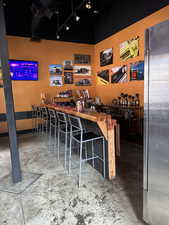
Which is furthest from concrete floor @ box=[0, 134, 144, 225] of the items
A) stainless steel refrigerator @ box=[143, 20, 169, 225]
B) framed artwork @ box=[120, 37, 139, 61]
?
framed artwork @ box=[120, 37, 139, 61]

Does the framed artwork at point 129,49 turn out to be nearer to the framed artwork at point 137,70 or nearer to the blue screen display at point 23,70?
the framed artwork at point 137,70

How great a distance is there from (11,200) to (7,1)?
5321 millimetres

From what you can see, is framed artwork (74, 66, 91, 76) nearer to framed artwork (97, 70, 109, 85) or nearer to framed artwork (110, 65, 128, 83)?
framed artwork (97, 70, 109, 85)

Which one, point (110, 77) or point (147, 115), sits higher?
point (110, 77)

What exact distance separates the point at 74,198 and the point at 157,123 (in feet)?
4.76

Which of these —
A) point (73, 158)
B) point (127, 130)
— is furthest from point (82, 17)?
point (73, 158)

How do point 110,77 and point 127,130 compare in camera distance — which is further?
point 110,77

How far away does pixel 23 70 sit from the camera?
497 centimetres

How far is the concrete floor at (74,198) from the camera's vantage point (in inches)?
65.6

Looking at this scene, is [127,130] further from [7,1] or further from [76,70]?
[7,1]

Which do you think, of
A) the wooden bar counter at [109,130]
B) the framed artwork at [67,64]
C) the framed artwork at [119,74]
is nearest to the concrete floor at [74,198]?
the wooden bar counter at [109,130]

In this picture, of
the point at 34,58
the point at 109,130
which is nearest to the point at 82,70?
the point at 34,58

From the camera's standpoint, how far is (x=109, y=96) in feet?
17.6

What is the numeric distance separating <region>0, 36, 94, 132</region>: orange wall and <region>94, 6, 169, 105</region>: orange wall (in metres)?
1.16
